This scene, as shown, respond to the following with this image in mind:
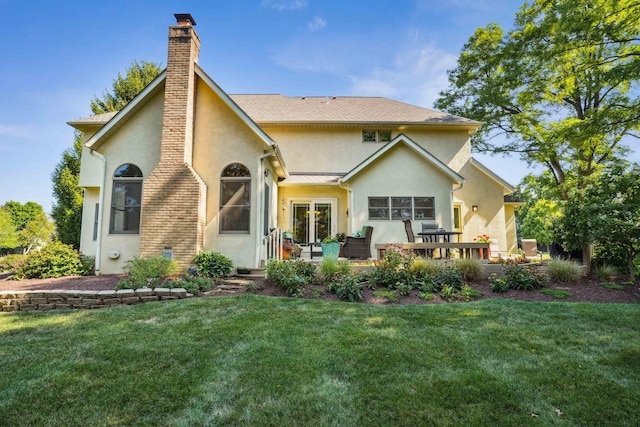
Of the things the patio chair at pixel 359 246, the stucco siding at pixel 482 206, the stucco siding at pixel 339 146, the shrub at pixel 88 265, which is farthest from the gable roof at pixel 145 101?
the stucco siding at pixel 482 206

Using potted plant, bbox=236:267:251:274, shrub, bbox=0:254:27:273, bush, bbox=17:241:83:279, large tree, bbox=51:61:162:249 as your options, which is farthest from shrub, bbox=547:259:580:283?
large tree, bbox=51:61:162:249

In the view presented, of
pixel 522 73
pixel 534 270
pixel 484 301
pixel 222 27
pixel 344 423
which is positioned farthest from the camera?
pixel 522 73

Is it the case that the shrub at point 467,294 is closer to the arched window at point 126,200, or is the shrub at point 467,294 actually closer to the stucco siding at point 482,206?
the arched window at point 126,200

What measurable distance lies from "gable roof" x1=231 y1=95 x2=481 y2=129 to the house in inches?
2.8

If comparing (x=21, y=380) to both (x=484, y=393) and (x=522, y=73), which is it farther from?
(x=522, y=73)

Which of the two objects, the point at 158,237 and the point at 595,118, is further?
the point at 595,118

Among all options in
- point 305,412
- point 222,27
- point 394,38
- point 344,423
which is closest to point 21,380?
point 305,412

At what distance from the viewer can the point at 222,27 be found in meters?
10.5

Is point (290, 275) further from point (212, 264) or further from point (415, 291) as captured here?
point (415, 291)

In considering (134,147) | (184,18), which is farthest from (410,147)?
(134,147)

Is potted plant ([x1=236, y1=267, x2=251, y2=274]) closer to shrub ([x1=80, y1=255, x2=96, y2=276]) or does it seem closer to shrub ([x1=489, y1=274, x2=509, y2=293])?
shrub ([x1=80, y1=255, x2=96, y2=276])

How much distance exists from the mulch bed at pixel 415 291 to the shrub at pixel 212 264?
3.56 ft

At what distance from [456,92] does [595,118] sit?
26.1 feet

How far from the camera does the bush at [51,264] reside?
26.1 ft
